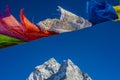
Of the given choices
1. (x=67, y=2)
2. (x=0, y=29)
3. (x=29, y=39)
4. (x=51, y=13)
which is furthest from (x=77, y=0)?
(x=0, y=29)

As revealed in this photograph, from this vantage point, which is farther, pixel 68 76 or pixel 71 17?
pixel 68 76

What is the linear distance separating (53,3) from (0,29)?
488mm

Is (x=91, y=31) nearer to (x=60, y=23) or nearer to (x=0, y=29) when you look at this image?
(x=60, y=23)

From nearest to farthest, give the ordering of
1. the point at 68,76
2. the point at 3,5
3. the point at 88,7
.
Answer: the point at 3,5
the point at 88,7
the point at 68,76

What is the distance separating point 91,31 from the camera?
2.72 metres

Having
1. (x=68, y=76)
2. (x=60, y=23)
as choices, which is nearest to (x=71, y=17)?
(x=60, y=23)

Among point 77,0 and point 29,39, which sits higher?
point 77,0

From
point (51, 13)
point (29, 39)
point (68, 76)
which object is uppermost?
point (51, 13)

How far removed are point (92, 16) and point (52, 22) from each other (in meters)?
0.38

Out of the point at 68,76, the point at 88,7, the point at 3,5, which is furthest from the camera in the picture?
the point at 68,76

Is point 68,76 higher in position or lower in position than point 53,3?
lower

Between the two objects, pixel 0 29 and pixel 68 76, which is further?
pixel 68 76

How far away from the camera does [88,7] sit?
8.74 feet

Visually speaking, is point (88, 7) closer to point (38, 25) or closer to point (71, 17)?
point (71, 17)
